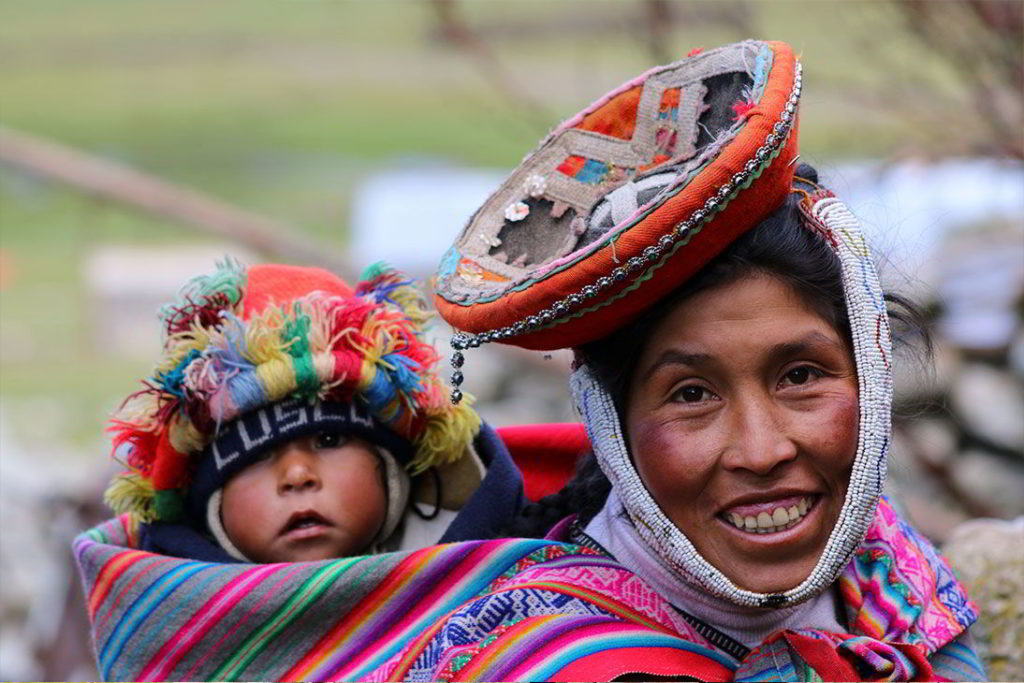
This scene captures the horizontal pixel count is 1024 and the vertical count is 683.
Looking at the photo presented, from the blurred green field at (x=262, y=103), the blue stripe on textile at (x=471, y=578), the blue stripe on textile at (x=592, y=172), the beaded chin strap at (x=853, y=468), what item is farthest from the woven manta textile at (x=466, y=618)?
the blurred green field at (x=262, y=103)

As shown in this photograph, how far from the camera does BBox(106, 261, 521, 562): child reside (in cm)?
274

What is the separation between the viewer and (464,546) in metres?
2.49

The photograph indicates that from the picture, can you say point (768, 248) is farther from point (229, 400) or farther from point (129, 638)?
point (129, 638)

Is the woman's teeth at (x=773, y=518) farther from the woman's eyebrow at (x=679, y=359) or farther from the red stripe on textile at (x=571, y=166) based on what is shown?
the red stripe on textile at (x=571, y=166)

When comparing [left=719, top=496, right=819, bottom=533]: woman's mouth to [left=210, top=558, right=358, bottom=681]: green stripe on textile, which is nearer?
[left=719, top=496, right=819, bottom=533]: woman's mouth

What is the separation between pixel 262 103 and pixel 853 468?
2310cm

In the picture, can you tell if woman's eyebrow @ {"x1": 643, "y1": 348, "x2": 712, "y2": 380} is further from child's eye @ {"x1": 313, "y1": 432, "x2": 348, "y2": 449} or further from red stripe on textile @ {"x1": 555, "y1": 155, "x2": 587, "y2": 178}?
child's eye @ {"x1": 313, "y1": 432, "x2": 348, "y2": 449}

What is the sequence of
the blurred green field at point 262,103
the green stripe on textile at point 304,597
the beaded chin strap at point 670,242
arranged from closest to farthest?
the beaded chin strap at point 670,242 < the green stripe on textile at point 304,597 < the blurred green field at point 262,103

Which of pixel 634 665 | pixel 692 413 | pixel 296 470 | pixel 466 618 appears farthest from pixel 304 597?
pixel 692 413

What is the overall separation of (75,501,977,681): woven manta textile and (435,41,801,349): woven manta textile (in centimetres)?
43

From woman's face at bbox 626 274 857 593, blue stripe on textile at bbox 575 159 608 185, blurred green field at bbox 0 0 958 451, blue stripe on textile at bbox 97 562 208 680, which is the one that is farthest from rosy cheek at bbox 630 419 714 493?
blurred green field at bbox 0 0 958 451

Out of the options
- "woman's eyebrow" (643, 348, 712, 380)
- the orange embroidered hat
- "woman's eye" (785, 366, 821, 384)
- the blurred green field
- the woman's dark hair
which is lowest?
the blurred green field

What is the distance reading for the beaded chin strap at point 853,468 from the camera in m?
2.16

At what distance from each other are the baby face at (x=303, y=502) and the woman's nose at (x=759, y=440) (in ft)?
2.92
